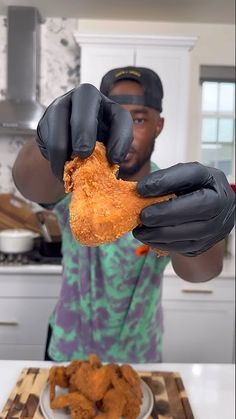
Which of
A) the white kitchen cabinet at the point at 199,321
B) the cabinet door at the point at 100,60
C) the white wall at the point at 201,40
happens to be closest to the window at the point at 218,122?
the white wall at the point at 201,40

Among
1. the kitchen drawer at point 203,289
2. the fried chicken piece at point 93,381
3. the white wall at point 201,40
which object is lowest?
the fried chicken piece at point 93,381

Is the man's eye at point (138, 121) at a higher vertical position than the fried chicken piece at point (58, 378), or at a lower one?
higher

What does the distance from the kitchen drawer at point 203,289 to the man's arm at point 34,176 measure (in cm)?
32

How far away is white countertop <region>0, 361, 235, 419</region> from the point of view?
0.54 meters

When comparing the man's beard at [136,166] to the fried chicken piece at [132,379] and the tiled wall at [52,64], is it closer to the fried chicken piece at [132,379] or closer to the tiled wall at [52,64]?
the tiled wall at [52,64]

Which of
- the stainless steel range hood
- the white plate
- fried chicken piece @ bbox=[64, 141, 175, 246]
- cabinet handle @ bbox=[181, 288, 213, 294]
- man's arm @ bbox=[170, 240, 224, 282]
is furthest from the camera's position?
cabinet handle @ bbox=[181, 288, 213, 294]

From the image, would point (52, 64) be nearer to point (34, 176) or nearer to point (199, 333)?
point (34, 176)

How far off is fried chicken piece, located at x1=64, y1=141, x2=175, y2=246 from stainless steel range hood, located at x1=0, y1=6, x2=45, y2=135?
12 cm

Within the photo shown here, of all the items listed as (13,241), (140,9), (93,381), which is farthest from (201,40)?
(93,381)

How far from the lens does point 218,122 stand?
424 millimetres

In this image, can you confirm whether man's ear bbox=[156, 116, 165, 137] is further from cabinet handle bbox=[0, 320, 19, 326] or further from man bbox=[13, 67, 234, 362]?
cabinet handle bbox=[0, 320, 19, 326]

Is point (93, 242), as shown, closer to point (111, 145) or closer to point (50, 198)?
point (111, 145)

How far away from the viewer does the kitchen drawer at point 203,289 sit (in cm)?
76

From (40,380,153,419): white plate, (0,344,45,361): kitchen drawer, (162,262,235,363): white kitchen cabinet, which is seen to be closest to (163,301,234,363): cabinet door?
(162,262,235,363): white kitchen cabinet
